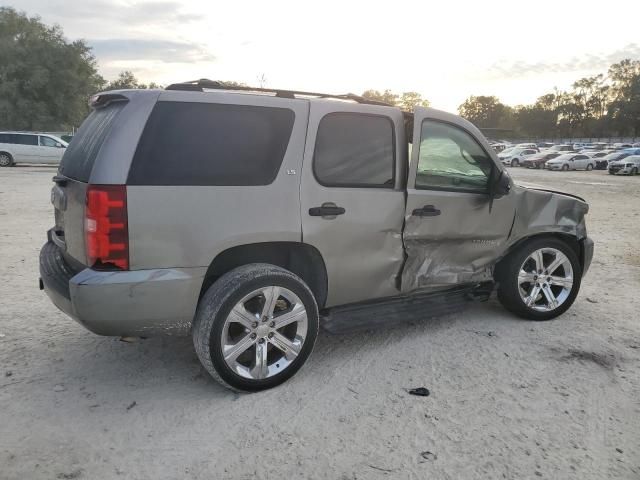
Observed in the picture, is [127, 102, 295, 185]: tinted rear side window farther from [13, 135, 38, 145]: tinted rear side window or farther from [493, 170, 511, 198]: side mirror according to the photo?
[13, 135, 38, 145]: tinted rear side window

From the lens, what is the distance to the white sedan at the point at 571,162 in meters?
37.1

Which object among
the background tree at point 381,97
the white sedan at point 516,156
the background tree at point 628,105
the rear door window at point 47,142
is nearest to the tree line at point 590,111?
the background tree at point 628,105

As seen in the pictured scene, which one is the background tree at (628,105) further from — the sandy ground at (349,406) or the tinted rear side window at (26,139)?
the sandy ground at (349,406)

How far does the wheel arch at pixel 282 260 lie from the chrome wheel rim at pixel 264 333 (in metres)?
0.28

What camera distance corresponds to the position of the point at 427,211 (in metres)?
3.94

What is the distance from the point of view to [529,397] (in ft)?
10.8

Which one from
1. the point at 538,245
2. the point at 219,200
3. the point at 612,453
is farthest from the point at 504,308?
the point at 219,200

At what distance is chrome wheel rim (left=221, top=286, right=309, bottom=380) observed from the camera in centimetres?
321

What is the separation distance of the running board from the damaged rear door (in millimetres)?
99

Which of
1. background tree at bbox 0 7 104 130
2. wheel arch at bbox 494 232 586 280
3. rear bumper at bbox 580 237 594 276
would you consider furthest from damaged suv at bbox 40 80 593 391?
background tree at bbox 0 7 104 130

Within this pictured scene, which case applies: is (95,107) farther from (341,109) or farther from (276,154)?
(341,109)

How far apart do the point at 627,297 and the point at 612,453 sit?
321cm

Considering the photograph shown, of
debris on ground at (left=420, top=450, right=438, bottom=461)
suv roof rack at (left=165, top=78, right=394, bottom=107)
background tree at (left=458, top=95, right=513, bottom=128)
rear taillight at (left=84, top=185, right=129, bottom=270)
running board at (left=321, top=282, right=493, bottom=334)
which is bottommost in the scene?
debris on ground at (left=420, top=450, right=438, bottom=461)

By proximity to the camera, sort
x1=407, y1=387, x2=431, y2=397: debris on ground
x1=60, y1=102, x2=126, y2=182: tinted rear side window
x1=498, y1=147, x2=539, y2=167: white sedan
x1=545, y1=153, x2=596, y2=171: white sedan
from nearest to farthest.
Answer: x1=60, y1=102, x2=126, y2=182: tinted rear side window → x1=407, y1=387, x2=431, y2=397: debris on ground → x1=545, y1=153, x2=596, y2=171: white sedan → x1=498, y1=147, x2=539, y2=167: white sedan
